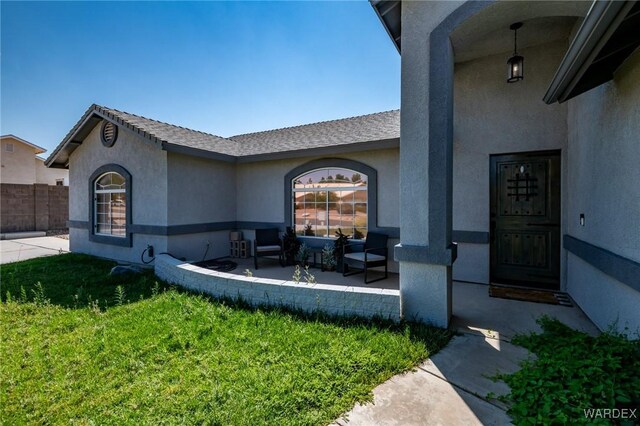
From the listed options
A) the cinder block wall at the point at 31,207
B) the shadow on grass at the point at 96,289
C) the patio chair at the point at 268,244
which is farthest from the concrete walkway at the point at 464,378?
the cinder block wall at the point at 31,207

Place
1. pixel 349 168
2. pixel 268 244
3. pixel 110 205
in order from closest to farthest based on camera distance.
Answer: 1. pixel 349 168
2. pixel 268 244
3. pixel 110 205

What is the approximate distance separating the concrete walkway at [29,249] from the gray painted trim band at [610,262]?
586 inches

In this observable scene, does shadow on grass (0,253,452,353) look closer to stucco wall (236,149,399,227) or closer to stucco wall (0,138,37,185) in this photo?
stucco wall (236,149,399,227)

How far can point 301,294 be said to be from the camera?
4.74 m

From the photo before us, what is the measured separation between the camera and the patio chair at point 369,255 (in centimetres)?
673

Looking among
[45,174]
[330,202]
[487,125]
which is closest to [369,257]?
[330,202]

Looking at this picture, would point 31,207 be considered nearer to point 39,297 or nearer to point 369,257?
point 39,297

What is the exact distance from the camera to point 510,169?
6.21 meters

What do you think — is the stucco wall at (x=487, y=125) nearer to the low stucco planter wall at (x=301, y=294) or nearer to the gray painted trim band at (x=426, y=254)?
the gray painted trim band at (x=426, y=254)

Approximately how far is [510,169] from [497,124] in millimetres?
1007

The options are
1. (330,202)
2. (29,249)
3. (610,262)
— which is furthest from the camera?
(29,249)

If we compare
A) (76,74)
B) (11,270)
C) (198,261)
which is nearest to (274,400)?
(198,261)

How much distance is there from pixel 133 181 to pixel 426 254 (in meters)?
8.96

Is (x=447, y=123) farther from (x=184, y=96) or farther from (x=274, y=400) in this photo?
(x=184, y=96)
